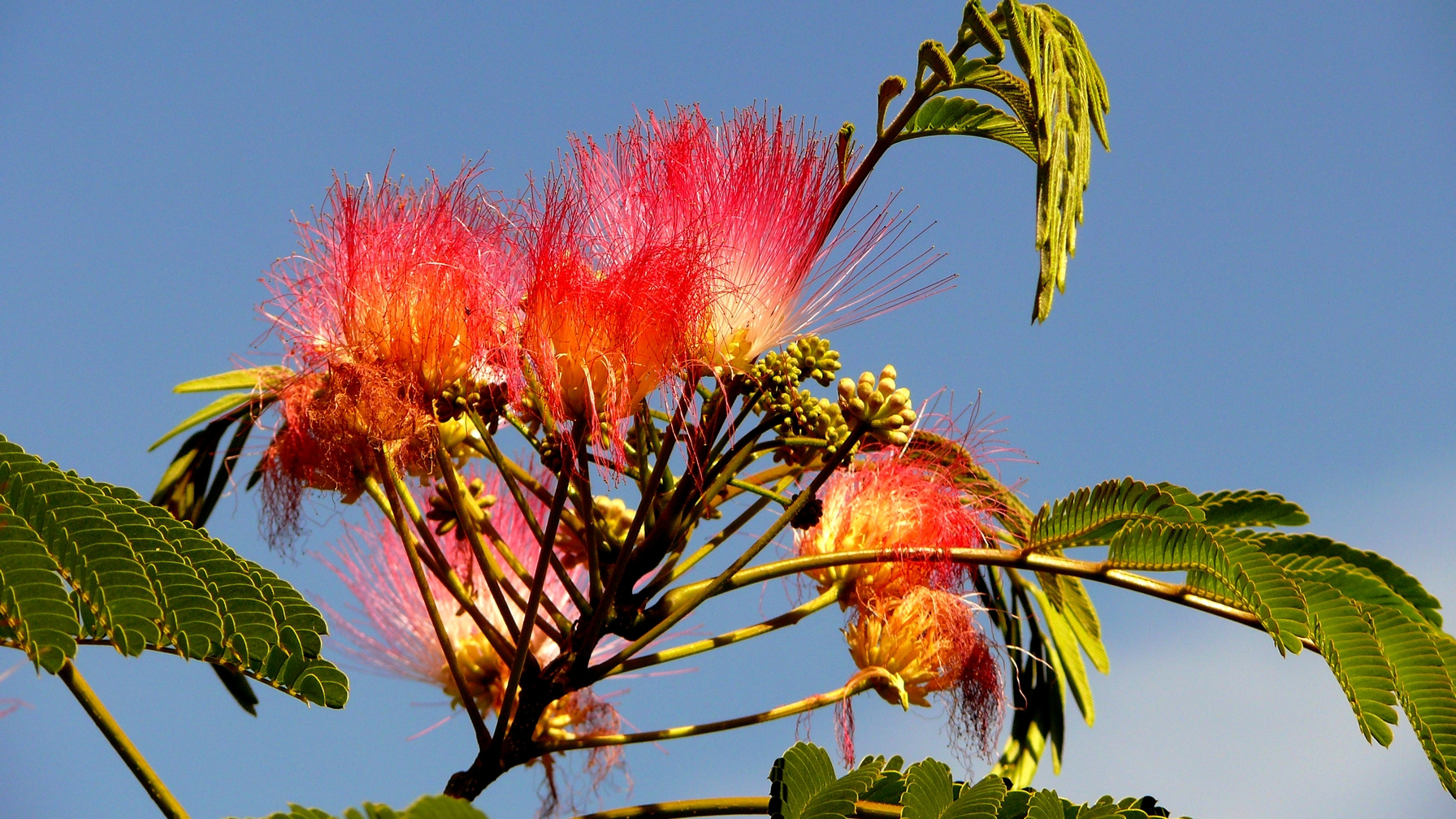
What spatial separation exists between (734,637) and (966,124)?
133 cm

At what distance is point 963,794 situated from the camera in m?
2.41

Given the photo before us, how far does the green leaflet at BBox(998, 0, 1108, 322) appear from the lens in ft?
7.80

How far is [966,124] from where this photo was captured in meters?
2.85

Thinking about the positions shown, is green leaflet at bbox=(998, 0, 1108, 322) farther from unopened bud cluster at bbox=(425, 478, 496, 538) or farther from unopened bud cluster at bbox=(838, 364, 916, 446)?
unopened bud cluster at bbox=(425, 478, 496, 538)

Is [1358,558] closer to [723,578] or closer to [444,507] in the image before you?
[723,578]

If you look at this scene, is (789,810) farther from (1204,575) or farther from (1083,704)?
(1083,704)

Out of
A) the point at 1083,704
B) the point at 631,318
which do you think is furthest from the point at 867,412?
the point at 1083,704

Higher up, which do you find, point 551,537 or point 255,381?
point 255,381

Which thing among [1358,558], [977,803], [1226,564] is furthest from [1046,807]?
[1358,558]

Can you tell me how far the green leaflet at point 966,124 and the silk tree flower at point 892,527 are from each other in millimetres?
905

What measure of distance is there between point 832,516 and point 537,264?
126cm

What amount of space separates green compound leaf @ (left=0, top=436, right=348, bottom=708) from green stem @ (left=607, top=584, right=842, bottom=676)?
835 millimetres

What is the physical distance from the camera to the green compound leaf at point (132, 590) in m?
1.83

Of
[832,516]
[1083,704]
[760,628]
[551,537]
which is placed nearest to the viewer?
[551,537]
